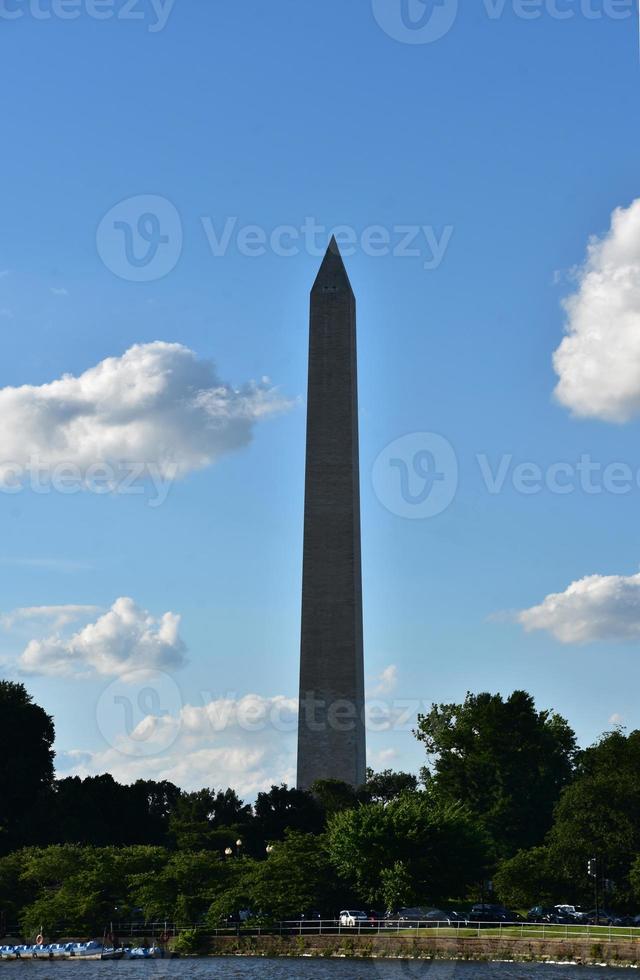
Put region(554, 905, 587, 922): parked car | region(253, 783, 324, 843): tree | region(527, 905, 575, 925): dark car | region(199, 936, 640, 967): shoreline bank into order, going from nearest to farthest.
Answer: region(199, 936, 640, 967): shoreline bank → region(527, 905, 575, 925): dark car → region(554, 905, 587, 922): parked car → region(253, 783, 324, 843): tree

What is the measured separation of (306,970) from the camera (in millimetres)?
57688

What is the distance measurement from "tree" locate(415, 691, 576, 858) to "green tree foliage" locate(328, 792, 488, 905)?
76.1 feet

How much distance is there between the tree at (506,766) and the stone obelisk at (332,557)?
670 centimetres

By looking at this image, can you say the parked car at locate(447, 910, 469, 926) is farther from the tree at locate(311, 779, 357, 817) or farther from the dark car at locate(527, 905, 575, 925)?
the tree at locate(311, 779, 357, 817)

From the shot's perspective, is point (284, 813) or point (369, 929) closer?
point (369, 929)

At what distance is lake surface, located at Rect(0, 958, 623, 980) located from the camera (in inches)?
2094

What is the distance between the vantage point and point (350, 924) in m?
65.5

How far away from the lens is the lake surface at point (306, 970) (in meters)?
53.2

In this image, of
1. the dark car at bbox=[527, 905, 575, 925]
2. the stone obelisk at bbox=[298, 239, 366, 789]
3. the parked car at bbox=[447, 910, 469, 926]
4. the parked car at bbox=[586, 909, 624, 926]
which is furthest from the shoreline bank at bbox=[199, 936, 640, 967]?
the stone obelisk at bbox=[298, 239, 366, 789]

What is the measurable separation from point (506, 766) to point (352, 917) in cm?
3363

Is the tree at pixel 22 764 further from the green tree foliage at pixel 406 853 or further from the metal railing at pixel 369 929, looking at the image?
the green tree foliage at pixel 406 853

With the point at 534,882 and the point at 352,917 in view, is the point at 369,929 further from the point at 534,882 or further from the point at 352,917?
the point at 534,882

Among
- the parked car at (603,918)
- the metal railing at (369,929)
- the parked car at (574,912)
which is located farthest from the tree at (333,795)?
the parked car at (603,918)

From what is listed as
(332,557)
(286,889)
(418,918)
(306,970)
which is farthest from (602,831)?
(332,557)
